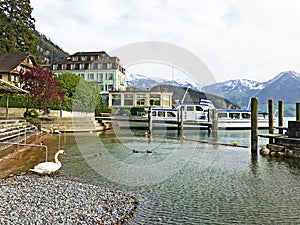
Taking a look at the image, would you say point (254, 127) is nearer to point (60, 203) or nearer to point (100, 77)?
point (60, 203)

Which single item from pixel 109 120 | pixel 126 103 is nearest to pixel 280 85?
pixel 126 103

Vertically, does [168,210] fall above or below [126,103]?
below

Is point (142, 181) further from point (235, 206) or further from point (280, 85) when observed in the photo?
point (280, 85)

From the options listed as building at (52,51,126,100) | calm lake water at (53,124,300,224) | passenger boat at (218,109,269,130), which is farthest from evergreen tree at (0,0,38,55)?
calm lake water at (53,124,300,224)

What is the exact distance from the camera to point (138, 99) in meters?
51.7

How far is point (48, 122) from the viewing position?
28109 millimetres

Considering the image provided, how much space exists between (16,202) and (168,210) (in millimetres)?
3103

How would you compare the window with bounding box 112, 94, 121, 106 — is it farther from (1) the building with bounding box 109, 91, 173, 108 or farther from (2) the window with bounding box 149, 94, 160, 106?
(2) the window with bounding box 149, 94, 160, 106

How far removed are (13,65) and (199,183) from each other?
36.2 m

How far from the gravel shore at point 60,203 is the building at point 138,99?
42941mm

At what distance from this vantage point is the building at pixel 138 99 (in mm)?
51062

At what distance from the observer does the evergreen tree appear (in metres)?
48.3

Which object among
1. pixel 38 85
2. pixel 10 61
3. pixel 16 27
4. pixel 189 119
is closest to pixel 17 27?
pixel 16 27

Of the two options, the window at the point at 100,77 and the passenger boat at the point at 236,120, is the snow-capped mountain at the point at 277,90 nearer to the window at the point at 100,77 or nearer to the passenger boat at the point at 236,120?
the window at the point at 100,77
